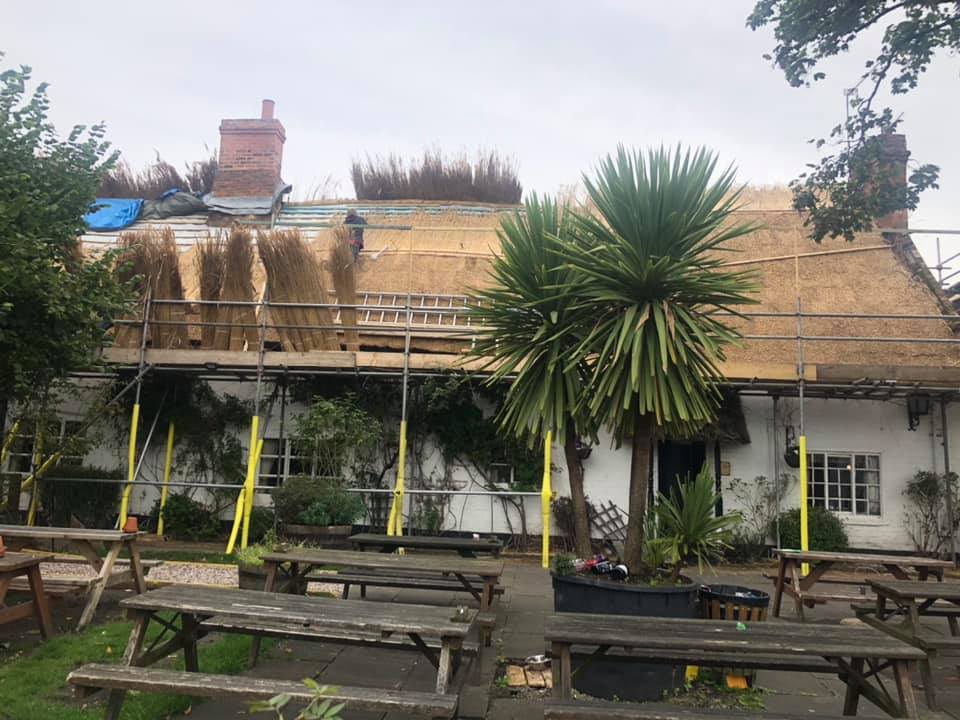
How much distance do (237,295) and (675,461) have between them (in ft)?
24.0

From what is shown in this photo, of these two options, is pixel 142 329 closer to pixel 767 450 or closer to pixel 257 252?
pixel 257 252

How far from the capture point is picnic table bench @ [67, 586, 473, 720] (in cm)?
310

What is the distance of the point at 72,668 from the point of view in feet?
14.5

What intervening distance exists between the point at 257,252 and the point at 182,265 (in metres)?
2.12

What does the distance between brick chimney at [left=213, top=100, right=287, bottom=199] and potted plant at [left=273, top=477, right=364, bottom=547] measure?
7.91m

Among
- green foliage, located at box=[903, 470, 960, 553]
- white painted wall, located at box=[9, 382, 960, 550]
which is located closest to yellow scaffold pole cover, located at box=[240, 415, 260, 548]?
white painted wall, located at box=[9, 382, 960, 550]

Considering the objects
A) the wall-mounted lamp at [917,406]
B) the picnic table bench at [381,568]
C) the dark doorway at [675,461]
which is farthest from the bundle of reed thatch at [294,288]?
the wall-mounted lamp at [917,406]

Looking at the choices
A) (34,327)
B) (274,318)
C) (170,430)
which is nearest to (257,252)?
(274,318)

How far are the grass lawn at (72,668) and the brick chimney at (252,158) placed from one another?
11.6 m

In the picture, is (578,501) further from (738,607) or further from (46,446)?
(46,446)

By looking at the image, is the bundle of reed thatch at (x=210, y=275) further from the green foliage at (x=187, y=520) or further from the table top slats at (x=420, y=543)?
the table top slats at (x=420, y=543)

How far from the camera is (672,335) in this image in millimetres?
5016

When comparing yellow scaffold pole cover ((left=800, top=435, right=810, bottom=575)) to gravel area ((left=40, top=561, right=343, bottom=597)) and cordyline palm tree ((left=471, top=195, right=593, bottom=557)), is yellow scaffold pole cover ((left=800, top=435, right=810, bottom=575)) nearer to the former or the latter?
cordyline palm tree ((left=471, top=195, right=593, bottom=557))

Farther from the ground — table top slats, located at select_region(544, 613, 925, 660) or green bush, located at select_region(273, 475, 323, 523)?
green bush, located at select_region(273, 475, 323, 523)
